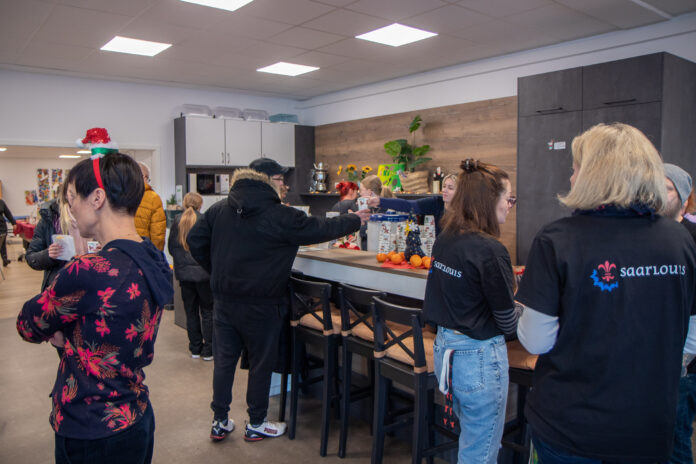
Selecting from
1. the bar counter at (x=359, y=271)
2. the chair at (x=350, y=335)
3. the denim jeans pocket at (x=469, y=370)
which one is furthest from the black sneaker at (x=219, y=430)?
the denim jeans pocket at (x=469, y=370)

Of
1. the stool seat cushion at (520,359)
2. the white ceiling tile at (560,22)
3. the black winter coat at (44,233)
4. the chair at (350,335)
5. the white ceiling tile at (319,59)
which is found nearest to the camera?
the stool seat cushion at (520,359)

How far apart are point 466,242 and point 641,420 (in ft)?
2.53

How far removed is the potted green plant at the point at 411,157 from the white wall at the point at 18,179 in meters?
12.9

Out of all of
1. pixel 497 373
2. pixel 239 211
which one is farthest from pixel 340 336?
pixel 497 373

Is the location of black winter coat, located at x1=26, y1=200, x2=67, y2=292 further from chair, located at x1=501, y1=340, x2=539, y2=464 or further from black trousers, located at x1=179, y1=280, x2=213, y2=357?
chair, located at x1=501, y1=340, x2=539, y2=464

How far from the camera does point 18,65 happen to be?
6.03 m

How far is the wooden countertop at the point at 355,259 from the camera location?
2602mm

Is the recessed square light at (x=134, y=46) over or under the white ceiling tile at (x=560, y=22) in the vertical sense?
under

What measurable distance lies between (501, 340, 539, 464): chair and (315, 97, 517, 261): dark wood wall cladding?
327cm

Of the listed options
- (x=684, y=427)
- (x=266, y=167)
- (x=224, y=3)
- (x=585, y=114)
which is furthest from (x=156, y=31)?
(x=684, y=427)

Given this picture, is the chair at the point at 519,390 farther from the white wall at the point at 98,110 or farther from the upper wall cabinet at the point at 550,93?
the white wall at the point at 98,110

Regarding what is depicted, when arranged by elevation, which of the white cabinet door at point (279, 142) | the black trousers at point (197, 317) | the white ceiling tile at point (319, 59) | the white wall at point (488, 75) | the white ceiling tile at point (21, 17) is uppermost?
the white ceiling tile at point (319, 59)

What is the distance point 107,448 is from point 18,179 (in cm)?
1738

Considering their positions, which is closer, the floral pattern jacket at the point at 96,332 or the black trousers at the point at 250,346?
the floral pattern jacket at the point at 96,332
